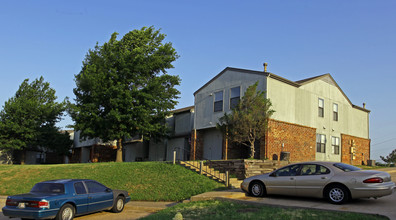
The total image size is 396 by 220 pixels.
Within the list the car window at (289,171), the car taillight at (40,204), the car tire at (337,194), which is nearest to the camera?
the car taillight at (40,204)

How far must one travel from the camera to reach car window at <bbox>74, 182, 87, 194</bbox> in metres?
11.0

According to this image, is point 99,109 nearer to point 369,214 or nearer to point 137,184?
point 137,184

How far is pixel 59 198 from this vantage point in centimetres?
1019

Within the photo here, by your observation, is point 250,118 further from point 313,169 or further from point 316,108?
point 313,169

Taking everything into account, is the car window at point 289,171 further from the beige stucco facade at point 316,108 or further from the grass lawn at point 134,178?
the beige stucco facade at point 316,108

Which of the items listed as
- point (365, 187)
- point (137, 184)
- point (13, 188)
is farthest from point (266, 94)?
point (13, 188)

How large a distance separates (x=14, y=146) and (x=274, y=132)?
1092 inches

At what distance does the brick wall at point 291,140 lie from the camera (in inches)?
834

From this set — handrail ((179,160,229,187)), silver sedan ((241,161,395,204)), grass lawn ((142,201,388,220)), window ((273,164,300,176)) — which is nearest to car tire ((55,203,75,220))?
grass lawn ((142,201,388,220))

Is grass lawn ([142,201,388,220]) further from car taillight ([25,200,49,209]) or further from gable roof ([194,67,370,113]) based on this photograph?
gable roof ([194,67,370,113])

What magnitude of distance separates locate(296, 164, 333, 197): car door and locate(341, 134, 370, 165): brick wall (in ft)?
56.0

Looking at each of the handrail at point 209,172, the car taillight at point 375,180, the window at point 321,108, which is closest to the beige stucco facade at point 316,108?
the window at point 321,108

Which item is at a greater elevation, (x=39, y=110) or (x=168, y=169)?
(x=39, y=110)

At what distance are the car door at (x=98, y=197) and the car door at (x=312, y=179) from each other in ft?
20.8
